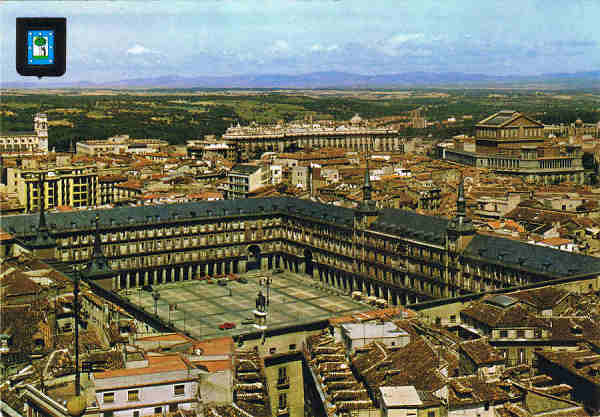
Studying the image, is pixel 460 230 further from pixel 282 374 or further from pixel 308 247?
pixel 282 374

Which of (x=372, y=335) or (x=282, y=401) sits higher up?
(x=372, y=335)

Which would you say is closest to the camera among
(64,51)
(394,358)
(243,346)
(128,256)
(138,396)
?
(64,51)

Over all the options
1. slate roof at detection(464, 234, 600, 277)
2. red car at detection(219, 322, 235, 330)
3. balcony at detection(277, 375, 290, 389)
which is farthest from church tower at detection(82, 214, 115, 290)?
slate roof at detection(464, 234, 600, 277)

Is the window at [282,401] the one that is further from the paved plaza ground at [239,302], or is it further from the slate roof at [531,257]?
the slate roof at [531,257]

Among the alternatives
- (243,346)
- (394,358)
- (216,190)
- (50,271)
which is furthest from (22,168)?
(394,358)

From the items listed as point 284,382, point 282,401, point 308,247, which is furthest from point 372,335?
point 308,247

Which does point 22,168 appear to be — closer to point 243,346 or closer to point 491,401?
point 243,346
